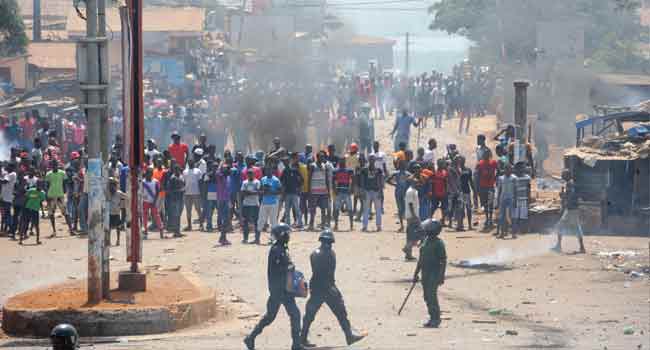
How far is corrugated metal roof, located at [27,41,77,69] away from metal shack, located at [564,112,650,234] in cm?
2661

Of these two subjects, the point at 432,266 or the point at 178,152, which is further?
the point at 178,152

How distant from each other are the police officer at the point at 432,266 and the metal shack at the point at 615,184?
9409 millimetres

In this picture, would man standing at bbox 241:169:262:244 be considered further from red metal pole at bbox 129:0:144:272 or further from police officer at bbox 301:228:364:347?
police officer at bbox 301:228:364:347

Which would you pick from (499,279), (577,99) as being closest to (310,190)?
(499,279)

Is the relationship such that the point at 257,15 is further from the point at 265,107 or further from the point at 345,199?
the point at 345,199

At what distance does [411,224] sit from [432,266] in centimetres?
550

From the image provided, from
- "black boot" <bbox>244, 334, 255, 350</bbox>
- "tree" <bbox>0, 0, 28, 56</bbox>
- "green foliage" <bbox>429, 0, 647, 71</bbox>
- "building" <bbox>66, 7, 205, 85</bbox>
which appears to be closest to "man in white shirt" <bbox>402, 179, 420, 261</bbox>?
"black boot" <bbox>244, 334, 255, 350</bbox>

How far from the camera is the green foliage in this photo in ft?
149

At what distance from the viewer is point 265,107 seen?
1407 inches

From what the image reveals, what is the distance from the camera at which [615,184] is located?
23.5m

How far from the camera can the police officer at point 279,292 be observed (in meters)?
13.3

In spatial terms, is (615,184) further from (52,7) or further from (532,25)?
(52,7)

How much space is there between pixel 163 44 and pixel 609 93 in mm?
19715

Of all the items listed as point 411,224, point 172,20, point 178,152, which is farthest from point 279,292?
point 172,20
